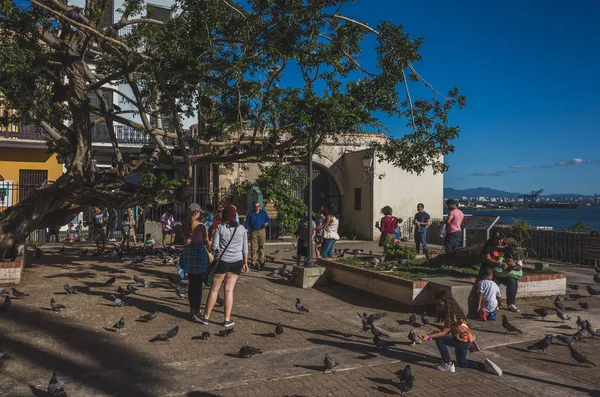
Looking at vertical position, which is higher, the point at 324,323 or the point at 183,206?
the point at 183,206

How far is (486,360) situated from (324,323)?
283cm

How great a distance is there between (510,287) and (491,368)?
3.56 meters

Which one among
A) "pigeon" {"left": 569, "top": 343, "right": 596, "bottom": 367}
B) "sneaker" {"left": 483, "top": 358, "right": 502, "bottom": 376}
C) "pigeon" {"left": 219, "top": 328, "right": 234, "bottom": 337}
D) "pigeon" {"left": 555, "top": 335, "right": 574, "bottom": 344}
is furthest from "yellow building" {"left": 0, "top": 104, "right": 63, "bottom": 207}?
"pigeon" {"left": 569, "top": 343, "right": 596, "bottom": 367}

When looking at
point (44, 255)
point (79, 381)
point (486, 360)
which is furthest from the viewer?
point (44, 255)

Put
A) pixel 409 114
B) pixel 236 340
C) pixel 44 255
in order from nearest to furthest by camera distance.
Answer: pixel 236 340, pixel 409 114, pixel 44 255

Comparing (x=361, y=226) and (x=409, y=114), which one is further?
(x=361, y=226)

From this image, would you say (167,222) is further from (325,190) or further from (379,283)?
(379,283)

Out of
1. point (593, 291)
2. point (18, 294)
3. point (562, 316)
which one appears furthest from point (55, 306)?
point (593, 291)

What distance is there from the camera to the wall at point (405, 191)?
920 inches

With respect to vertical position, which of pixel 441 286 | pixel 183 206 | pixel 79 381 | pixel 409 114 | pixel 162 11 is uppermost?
pixel 162 11

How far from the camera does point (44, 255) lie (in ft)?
50.9

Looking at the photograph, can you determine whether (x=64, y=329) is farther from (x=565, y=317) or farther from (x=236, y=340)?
(x=565, y=317)

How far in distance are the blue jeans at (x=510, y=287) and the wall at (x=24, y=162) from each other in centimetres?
2058

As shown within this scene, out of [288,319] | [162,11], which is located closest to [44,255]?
[288,319]
